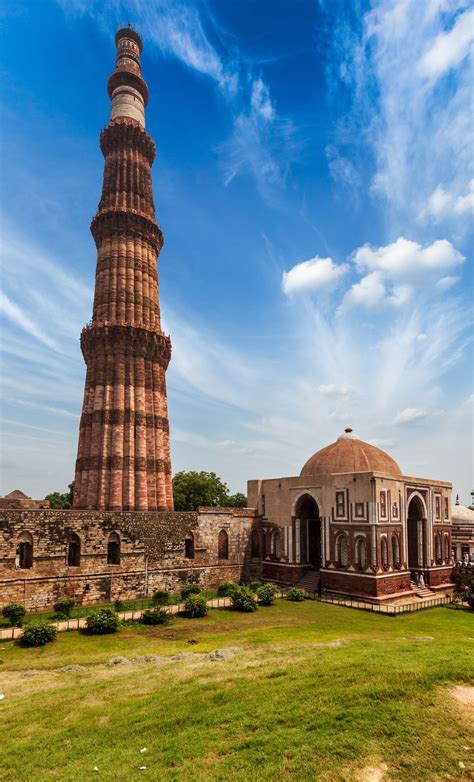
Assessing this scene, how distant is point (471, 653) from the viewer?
48.0 feet

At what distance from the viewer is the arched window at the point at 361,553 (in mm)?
32625

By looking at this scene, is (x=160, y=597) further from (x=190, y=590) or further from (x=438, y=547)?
(x=438, y=547)

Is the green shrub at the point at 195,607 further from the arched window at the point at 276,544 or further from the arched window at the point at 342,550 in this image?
the arched window at the point at 276,544

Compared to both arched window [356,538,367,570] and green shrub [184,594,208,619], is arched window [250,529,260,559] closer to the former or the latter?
arched window [356,538,367,570]

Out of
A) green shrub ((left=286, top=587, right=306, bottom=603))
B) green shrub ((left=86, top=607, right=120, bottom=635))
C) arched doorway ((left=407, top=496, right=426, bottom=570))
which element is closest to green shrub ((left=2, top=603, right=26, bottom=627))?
green shrub ((left=86, top=607, right=120, bottom=635))

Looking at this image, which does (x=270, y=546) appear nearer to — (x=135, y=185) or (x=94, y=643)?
(x=94, y=643)

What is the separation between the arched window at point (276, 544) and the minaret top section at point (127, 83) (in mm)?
37679

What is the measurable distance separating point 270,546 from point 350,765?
31310 millimetres

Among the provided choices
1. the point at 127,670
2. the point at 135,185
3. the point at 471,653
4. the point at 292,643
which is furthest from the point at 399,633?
the point at 135,185

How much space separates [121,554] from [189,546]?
230 inches

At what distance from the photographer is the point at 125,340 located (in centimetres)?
3872

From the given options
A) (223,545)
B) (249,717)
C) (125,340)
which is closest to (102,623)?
(249,717)

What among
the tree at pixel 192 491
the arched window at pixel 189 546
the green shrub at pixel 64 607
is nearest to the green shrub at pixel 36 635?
the green shrub at pixel 64 607

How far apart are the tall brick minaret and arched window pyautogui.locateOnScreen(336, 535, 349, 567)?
1277 centimetres
